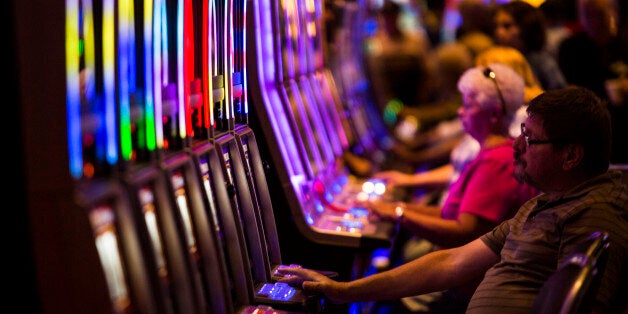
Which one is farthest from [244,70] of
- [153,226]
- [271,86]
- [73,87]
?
[73,87]

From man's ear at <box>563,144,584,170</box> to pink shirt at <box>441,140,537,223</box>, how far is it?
1.10 m

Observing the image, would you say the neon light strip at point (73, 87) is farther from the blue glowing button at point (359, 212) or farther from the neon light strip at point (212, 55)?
the blue glowing button at point (359, 212)

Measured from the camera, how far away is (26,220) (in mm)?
1839

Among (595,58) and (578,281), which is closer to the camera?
(578,281)

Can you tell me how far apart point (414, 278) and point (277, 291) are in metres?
0.50

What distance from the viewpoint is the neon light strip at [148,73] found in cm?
236

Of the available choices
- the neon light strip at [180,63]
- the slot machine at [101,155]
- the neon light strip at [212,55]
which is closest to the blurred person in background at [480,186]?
the neon light strip at [212,55]

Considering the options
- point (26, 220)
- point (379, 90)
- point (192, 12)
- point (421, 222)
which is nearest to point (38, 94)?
point (26, 220)

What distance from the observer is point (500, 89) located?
425 cm

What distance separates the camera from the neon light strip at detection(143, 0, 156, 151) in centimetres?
236

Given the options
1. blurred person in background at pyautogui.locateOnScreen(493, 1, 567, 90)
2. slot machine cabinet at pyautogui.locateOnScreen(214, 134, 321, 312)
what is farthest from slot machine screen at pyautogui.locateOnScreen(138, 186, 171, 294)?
blurred person in background at pyautogui.locateOnScreen(493, 1, 567, 90)

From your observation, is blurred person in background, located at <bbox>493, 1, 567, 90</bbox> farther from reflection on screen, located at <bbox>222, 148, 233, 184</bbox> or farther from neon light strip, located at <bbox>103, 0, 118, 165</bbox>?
neon light strip, located at <bbox>103, 0, 118, 165</bbox>

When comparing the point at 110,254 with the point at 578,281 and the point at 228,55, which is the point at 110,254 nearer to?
the point at 578,281

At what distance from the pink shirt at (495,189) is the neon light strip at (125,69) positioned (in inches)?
84.0
